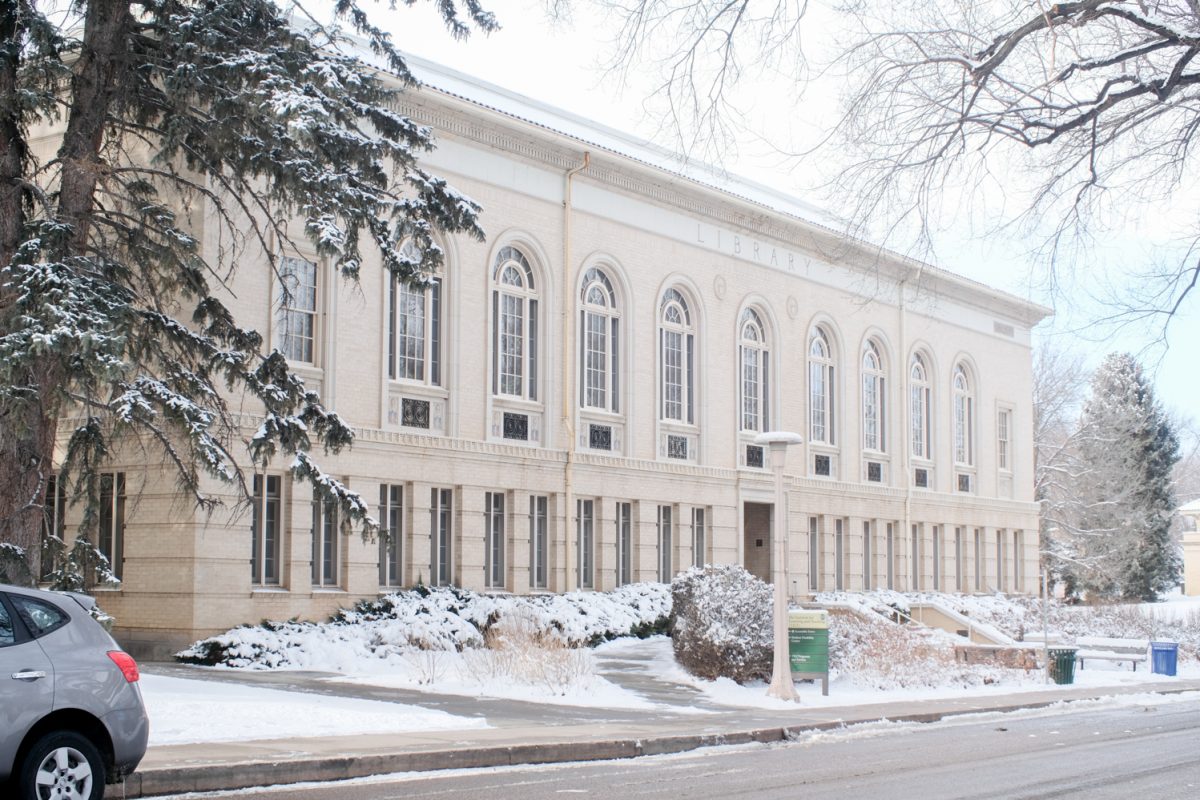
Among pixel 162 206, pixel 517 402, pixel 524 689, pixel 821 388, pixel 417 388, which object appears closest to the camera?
pixel 162 206

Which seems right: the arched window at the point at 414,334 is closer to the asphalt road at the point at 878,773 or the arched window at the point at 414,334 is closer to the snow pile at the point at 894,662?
the snow pile at the point at 894,662

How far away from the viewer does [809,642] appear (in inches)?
827

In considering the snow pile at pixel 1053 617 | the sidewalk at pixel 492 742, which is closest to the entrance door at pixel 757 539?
the snow pile at pixel 1053 617

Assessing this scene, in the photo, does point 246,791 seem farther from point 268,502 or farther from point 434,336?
point 434,336

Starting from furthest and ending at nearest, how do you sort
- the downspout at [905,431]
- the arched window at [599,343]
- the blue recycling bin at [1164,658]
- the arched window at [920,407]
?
the arched window at [920,407] → the downspout at [905,431] → the arched window at [599,343] → the blue recycling bin at [1164,658]

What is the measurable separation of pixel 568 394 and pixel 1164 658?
528 inches

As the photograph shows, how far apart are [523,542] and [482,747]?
16027 millimetres

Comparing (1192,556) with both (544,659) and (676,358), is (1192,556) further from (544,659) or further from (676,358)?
(544,659)

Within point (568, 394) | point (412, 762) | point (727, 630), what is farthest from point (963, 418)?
point (412, 762)

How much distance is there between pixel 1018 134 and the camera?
39.6 ft

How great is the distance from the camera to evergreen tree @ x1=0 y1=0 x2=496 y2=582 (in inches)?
573

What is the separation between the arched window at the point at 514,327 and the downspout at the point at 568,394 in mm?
710

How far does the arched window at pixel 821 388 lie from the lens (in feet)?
128

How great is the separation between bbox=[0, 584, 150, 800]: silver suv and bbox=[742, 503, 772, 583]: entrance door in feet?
94.2
